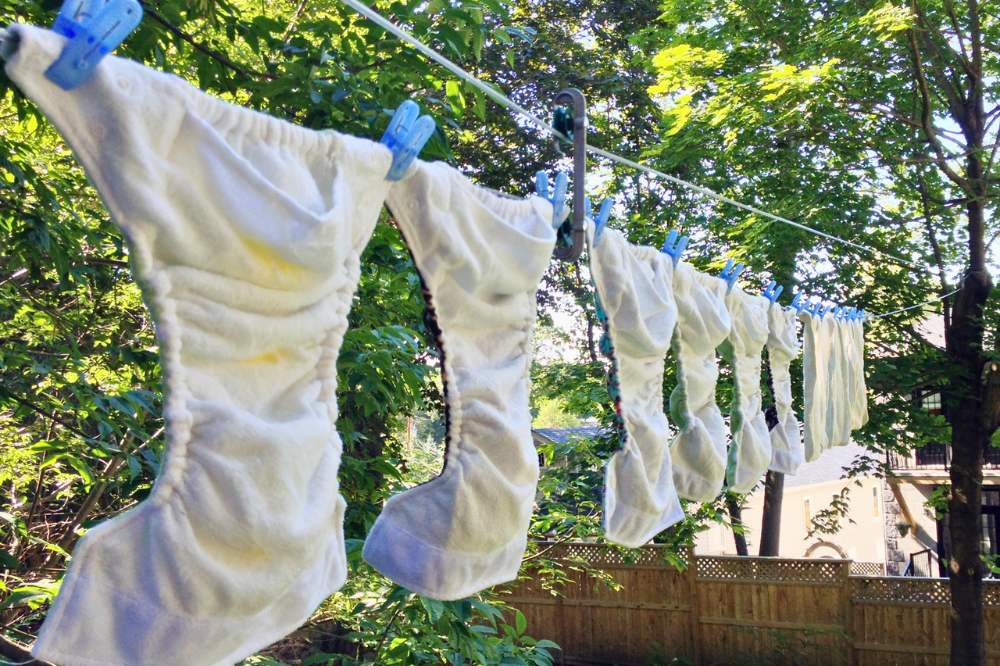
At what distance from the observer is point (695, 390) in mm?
1972

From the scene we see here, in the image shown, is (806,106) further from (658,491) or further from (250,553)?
(250,553)

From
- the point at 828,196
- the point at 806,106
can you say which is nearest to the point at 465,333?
the point at 806,106

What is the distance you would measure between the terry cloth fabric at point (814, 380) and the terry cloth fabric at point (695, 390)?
1094 millimetres

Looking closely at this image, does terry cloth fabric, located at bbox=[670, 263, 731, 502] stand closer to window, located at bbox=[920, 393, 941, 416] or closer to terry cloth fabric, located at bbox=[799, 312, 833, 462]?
terry cloth fabric, located at bbox=[799, 312, 833, 462]

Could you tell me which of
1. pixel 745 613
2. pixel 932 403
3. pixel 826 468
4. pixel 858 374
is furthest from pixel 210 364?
pixel 826 468

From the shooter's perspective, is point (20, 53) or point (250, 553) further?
point (250, 553)

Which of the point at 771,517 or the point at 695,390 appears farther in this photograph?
the point at 771,517

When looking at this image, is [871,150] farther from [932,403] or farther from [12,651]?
[932,403]

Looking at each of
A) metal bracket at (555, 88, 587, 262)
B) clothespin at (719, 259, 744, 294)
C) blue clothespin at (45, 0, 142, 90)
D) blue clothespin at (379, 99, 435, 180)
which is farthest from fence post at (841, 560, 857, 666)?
blue clothespin at (45, 0, 142, 90)

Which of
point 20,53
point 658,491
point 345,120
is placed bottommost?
point 658,491

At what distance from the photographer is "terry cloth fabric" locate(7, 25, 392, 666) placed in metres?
0.76

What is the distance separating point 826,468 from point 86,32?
688 inches

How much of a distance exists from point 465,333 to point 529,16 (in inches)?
319

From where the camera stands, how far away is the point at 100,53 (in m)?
0.72
